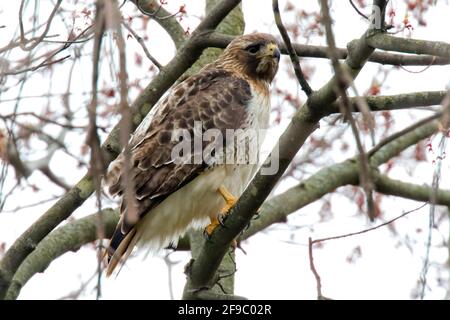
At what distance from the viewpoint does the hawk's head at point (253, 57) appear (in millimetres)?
6270

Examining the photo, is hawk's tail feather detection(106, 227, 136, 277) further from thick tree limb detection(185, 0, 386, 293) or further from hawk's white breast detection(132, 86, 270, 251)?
thick tree limb detection(185, 0, 386, 293)

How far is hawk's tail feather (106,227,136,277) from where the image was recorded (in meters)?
5.29

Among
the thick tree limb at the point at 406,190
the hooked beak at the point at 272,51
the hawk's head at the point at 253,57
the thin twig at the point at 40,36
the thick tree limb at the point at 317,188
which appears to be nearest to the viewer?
the thin twig at the point at 40,36

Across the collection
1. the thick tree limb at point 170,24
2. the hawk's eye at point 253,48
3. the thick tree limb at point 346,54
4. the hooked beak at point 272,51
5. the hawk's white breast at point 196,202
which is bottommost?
the hawk's white breast at point 196,202

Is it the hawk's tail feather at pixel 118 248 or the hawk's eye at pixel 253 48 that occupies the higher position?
the hawk's eye at pixel 253 48

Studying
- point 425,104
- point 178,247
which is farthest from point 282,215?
point 425,104

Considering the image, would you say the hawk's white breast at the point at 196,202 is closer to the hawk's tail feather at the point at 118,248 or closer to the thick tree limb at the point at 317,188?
the hawk's tail feather at the point at 118,248

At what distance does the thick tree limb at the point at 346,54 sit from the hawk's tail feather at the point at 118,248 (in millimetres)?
1411

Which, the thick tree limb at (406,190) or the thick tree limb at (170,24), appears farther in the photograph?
the thick tree limb at (406,190)

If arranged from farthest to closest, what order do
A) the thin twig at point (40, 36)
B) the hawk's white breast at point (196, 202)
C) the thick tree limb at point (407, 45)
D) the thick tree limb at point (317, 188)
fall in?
the thick tree limb at point (317, 188), the hawk's white breast at point (196, 202), the thick tree limb at point (407, 45), the thin twig at point (40, 36)

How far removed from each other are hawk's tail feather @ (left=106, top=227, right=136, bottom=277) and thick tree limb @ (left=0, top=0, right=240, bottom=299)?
23.7 inches

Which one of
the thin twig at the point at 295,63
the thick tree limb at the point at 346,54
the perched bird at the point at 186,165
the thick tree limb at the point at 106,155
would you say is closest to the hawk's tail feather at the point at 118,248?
the perched bird at the point at 186,165

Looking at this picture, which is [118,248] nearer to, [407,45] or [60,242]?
[60,242]
